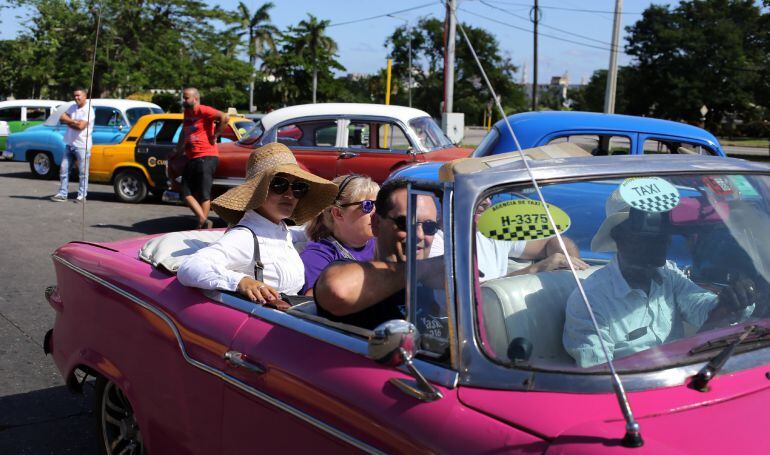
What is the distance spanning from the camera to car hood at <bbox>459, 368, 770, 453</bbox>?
1745 millimetres

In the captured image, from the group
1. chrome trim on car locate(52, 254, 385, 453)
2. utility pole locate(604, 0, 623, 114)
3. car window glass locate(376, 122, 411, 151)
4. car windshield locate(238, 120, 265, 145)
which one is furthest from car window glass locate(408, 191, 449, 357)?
utility pole locate(604, 0, 623, 114)

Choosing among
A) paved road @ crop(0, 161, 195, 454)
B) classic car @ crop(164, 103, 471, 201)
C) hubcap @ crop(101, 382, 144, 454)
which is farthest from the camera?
classic car @ crop(164, 103, 471, 201)

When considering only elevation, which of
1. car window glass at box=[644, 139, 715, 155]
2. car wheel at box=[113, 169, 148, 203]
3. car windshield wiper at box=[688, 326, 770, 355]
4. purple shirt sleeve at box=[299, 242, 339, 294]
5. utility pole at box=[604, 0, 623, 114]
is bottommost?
car wheel at box=[113, 169, 148, 203]

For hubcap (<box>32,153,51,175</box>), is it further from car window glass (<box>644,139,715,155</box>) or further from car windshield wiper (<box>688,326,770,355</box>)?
car windshield wiper (<box>688,326,770,355</box>)

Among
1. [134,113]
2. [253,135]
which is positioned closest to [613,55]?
[134,113]

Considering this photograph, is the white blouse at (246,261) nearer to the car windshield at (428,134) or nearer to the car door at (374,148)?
the car door at (374,148)

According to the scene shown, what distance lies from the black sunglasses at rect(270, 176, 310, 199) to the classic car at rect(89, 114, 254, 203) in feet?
31.8

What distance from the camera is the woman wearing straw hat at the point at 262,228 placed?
9.83ft

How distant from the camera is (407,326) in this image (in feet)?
6.68

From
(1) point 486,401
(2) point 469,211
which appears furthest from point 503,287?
(1) point 486,401

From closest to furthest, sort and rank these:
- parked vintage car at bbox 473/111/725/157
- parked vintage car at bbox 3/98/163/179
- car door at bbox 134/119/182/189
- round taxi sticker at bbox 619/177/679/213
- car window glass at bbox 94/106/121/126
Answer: round taxi sticker at bbox 619/177/679/213 < parked vintage car at bbox 473/111/725/157 < car door at bbox 134/119/182/189 < parked vintage car at bbox 3/98/163/179 < car window glass at bbox 94/106/121/126

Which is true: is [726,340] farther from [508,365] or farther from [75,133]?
[75,133]

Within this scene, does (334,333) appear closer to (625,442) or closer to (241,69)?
(625,442)

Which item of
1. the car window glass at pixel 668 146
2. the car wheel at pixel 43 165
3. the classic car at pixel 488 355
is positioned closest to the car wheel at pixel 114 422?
the classic car at pixel 488 355
